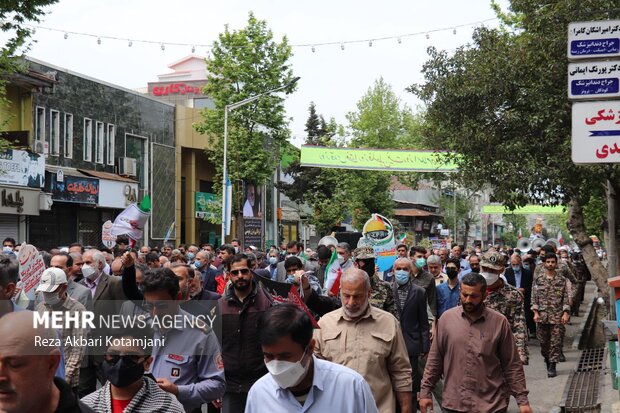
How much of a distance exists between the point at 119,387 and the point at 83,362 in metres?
2.07

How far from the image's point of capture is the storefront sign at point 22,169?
25594 mm

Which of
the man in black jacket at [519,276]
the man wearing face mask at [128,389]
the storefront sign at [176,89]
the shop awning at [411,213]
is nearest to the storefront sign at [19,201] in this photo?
the man in black jacket at [519,276]

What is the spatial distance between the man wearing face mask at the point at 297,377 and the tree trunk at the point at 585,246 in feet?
45.6

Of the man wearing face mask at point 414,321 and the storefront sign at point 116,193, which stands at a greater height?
the storefront sign at point 116,193

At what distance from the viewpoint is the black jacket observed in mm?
8453

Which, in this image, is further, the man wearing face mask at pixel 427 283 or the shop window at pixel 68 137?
the shop window at pixel 68 137

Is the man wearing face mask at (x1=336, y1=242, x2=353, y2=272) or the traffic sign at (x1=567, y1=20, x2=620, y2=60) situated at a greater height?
the traffic sign at (x1=567, y1=20, x2=620, y2=60)

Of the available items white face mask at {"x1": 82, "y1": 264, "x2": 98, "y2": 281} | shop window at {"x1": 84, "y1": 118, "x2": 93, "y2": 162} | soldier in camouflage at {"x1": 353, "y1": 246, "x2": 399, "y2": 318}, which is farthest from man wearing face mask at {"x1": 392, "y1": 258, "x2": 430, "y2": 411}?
shop window at {"x1": 84, "y1": 118, "x2": 93, "y2": 162}

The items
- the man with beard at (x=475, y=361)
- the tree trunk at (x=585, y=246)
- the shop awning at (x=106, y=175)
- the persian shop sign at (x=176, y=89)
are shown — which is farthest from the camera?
the persian shop sign at (x=176, y=89)

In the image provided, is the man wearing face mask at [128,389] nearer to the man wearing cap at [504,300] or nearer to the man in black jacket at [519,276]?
the man wearing cap at [504,300]

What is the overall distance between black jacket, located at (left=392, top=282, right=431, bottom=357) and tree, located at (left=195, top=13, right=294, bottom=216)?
2849 centimetres

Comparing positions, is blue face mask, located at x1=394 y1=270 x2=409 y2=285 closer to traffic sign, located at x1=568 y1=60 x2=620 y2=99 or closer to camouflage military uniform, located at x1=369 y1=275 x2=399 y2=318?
camouflage military uniform, located at x1=369 y1=275 x2=399 y2=318

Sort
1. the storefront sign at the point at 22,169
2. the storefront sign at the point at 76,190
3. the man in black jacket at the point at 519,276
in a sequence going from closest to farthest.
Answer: the man in black jacket at the point at 519,276
the storefront sign at the point at 22,169
the storefront sign at the point at 76,190

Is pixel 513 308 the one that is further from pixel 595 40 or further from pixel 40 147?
pixel 40 147
